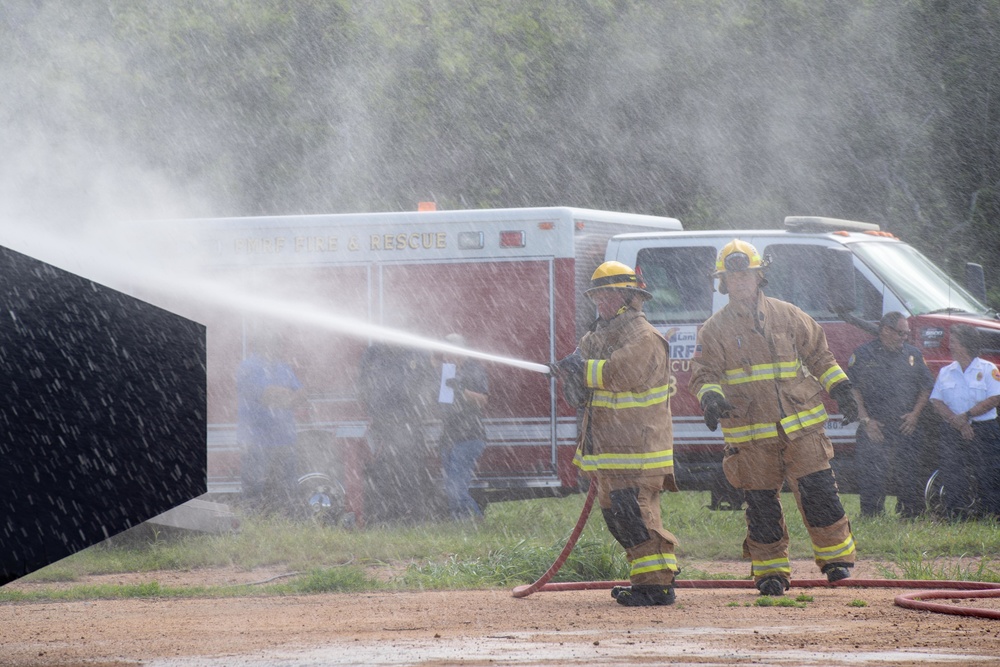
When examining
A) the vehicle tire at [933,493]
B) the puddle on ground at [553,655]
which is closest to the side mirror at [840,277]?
the vehicle tire at [933,493]

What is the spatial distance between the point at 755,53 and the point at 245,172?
707cm

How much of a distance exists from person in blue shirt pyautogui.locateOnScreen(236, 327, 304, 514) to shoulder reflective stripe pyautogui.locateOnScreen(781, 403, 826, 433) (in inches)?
190

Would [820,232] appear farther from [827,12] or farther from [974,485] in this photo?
[827,12]

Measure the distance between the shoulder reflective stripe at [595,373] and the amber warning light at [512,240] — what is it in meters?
3.81

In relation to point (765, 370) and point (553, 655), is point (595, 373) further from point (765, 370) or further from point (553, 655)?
point (553, 655)

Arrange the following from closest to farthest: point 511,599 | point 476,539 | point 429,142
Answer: point 511,599 → point 476,539 → point 429,142

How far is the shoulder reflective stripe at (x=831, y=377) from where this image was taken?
6.54 metres

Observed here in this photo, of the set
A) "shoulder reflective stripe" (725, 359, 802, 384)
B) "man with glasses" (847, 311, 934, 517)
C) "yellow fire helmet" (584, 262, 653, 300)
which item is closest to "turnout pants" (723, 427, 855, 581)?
"shoulder reflective stripe" (725, 359, 802, 384)

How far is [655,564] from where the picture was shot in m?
6.23

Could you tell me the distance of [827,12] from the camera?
1648 cm

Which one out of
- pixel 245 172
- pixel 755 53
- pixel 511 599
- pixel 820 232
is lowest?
pixel 511 599

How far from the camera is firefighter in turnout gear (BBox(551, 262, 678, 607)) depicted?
626 cm

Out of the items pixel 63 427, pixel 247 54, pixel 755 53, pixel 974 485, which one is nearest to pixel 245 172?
pixel 247 54

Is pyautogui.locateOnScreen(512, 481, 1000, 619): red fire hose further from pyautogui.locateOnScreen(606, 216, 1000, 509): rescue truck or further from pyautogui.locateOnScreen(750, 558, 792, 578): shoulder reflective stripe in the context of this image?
pyautogui.locateOnScreen(606, 216, 1000, 509): rescue truck
